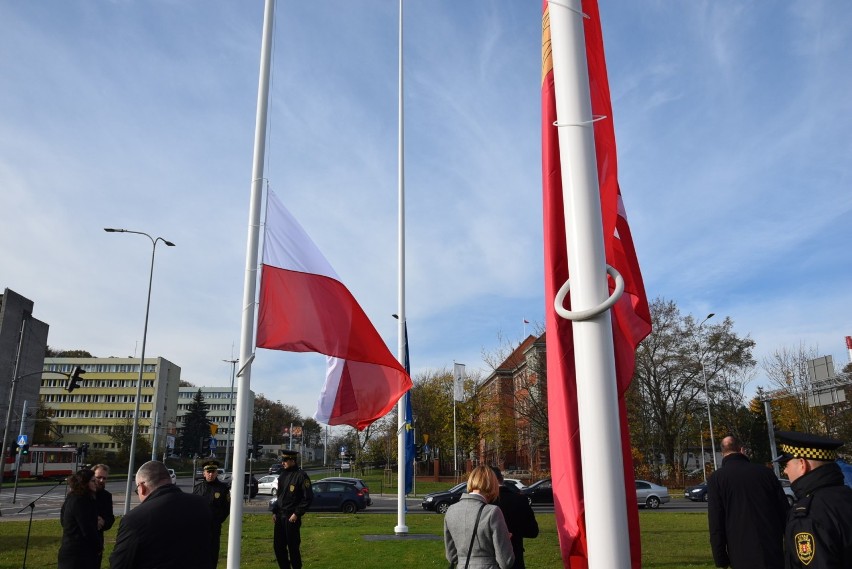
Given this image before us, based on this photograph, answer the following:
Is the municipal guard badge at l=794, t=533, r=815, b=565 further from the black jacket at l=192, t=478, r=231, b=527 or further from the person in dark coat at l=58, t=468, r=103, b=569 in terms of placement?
the black jacket at l=192, t=478, r=231, b=527

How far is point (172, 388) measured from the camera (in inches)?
4993

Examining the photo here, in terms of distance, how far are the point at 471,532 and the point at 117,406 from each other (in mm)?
124234

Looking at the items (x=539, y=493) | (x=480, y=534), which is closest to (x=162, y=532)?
(x=480, y=534)

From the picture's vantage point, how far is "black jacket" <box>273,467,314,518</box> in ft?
32.7

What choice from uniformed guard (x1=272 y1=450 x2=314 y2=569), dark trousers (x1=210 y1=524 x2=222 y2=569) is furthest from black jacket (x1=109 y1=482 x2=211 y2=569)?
uniformed guard (x1=272 y1=450 x2=314 y2=569)

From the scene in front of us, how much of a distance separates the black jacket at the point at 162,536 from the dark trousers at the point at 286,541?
19.4 ft

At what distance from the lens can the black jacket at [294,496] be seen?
32.7 feet

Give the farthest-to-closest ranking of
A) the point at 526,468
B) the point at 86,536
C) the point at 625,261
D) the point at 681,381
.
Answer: the point at 526,468 → the point at 681,381 → the point at 86,536 → the point at 625,261

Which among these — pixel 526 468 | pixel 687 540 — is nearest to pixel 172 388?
pixel 526 468

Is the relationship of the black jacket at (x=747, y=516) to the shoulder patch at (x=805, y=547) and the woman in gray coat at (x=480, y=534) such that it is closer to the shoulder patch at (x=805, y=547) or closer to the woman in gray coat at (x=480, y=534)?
the woman in gray coat at (x=480, y=534)

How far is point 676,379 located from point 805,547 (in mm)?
51112

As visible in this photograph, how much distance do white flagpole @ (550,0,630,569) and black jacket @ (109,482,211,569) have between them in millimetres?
2783

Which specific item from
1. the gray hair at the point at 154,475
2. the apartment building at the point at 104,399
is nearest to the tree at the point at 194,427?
the apartment building at the point at 104,399

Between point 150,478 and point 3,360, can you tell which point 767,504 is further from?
point 3,360
